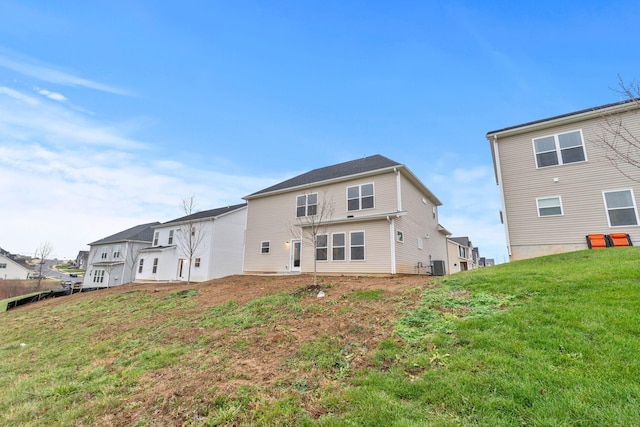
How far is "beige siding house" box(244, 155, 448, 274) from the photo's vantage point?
14117 mm

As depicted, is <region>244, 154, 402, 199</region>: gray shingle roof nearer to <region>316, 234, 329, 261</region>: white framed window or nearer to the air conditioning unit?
<region>316, 234, 329, 261</region>: white framed window

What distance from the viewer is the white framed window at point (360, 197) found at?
15.1 metres

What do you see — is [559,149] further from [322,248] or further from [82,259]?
[82,259]

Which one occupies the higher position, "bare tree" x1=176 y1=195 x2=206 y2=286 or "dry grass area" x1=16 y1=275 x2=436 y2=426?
"bare tree" x1=176 y1=195 x2=206 y2=286

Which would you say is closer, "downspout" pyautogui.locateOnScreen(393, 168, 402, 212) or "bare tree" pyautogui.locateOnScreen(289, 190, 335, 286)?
"downspout" pyautogui.locateOnScreen(393, 168, 402, 212)

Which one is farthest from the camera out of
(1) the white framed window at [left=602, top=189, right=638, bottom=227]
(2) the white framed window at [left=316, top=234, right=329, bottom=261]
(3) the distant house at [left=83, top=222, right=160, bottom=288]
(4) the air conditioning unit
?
(3) the distant house at [left=83, top=222, right=160, bottom=288]

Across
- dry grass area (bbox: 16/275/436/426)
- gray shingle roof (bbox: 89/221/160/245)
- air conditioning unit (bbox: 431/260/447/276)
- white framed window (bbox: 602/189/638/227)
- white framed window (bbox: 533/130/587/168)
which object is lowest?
dry grass area (bbox: 16/275/436/426)

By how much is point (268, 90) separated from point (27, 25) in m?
12.0

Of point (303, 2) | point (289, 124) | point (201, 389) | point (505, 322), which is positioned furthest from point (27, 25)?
point (505, 322)

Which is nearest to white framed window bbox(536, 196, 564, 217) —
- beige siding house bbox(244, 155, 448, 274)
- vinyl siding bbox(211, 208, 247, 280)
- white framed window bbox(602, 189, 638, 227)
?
white framed window bbox(602, 189, 638, 227)

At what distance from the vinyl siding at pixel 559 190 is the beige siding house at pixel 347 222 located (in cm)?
475

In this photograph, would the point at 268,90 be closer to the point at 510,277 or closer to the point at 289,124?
the point at 289,124

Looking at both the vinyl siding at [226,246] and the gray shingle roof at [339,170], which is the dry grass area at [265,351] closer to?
the gray shingle roof at [339,170]

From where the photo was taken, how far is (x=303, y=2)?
1565 centimetres
